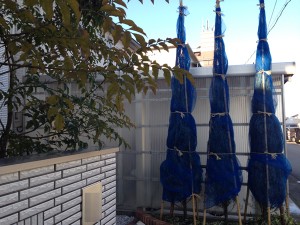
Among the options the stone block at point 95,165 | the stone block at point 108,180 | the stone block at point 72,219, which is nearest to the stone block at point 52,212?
the stone block at point 72,219

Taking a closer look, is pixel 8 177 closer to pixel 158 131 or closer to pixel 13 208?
pixel 13 208

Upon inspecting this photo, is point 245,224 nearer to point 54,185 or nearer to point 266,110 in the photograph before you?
point 266,110

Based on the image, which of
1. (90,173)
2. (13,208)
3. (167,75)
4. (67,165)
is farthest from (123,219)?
(167,75)

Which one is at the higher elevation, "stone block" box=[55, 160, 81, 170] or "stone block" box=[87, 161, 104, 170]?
"stone block" box=[55, 160, 81, 170]

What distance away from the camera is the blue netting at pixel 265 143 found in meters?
5.31

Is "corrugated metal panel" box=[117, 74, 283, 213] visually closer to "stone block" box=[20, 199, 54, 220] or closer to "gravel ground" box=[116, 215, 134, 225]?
"gravel ground" box=[116, 215, 134, 225]

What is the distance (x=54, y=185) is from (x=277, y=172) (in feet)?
13.7

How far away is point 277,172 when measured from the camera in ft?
17.4

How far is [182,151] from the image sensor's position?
5.71m

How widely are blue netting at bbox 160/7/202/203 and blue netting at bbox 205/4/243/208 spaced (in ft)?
0.96

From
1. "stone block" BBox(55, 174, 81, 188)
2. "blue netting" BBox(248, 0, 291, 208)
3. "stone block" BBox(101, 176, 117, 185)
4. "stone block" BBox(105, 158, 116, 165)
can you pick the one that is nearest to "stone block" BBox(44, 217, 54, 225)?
"stone block" BBox(55, 174, 81, 188)

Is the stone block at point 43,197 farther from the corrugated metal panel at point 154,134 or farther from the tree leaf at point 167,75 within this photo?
the corrugated metal panel at point 154,134

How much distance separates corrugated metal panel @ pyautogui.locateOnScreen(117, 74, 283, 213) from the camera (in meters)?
6.24

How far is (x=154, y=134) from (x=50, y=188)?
171 inches
